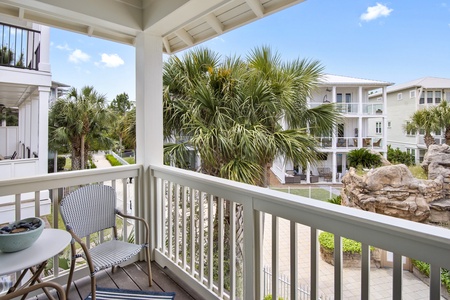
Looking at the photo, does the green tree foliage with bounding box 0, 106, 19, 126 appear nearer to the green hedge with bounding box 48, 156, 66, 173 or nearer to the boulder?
the green hedge with bounding box 48, 156, 66, 173

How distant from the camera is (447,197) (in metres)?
3.41

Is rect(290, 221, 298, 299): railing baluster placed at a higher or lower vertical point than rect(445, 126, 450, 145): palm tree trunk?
lower

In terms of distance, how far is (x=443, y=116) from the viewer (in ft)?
9.36

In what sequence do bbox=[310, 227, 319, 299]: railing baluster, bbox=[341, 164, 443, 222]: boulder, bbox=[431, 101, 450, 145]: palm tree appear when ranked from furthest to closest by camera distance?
bbox=[341, 164, 443, 222]: boulder
bbox=[431, 101, 450, 145]: palm tree
bbox=[310, 227, 319, 299]: railing baluster

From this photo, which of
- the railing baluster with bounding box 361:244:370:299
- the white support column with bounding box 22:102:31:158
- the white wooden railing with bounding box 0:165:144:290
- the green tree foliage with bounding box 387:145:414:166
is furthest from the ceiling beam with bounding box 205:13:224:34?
the white support column with bounding box 22:102:31:158

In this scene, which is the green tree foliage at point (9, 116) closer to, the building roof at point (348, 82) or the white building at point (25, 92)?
the white building at point (25, 92)

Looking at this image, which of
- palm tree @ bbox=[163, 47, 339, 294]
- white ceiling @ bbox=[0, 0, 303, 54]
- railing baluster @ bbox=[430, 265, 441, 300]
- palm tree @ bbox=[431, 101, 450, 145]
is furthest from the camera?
palm tree @ bbox=[163, 47, 339, 294]

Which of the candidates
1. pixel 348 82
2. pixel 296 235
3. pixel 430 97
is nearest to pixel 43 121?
pixel 296 235

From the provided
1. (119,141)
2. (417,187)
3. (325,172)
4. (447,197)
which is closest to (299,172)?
(325,172)

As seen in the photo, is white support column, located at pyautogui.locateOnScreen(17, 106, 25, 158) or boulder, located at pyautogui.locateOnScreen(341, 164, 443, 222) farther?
white support column, located at pyautogui.locateOnScreen(17, 106, 25, 158)

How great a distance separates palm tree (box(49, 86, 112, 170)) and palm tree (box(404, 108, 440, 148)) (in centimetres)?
532

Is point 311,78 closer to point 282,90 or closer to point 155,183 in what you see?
point 282,90

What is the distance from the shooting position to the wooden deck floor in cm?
205

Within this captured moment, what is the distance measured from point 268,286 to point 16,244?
231 cm
